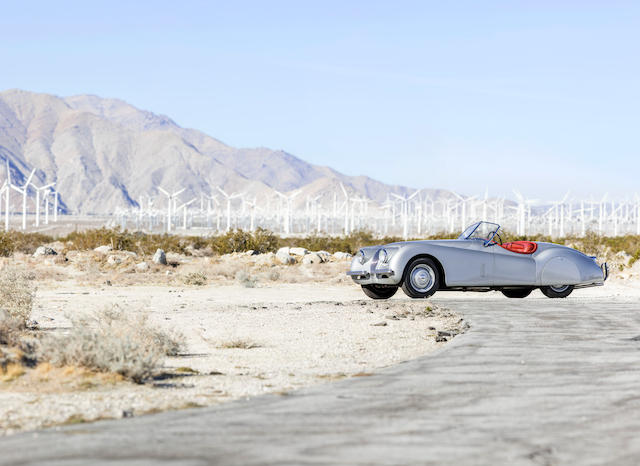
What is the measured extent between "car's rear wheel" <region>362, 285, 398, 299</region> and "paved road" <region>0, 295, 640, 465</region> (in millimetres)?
8347

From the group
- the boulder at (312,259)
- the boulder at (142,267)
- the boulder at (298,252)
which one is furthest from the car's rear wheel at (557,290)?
the boulder at (298,252)

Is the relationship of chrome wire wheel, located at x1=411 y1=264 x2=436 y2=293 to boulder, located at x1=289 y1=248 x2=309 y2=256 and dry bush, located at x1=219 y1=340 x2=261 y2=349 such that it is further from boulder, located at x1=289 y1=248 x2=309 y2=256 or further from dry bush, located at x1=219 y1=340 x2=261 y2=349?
boulder, located at x1=289 y1=248 x2=309 y2=256

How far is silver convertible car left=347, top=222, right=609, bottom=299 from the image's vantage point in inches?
629

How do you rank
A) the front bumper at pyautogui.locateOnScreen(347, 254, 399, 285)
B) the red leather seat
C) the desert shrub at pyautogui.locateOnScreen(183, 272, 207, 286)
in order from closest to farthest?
1. the front bumper at pyautogui.locateOnScreen(347, 254, 399, 285)
2. the red leather seat
3. the desert shrub at pyautogui.locateOnScreen(183, 272, 207, 286)

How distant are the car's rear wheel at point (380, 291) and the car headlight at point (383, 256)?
1829 mm

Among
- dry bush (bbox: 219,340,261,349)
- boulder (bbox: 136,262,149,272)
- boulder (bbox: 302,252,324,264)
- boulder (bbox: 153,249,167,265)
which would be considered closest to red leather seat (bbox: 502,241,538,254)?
dry bush (bbox: 219,340,261,349)

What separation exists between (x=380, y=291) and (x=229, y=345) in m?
7.13

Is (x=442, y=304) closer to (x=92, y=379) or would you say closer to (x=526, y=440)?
(x=92, y=379)

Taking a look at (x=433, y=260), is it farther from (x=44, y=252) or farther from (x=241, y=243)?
(x=44, y=252)

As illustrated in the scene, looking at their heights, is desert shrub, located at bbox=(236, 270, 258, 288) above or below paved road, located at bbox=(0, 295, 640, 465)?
below

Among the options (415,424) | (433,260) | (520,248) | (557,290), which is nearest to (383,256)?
(433,260)

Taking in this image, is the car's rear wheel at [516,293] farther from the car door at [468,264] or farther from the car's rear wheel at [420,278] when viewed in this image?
the car's rear wheel at [420,278]

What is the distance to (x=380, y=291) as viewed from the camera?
713 inches

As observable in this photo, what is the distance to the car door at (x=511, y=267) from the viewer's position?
16.4m
